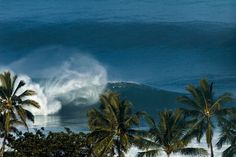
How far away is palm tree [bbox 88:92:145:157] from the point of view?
65.8 metres

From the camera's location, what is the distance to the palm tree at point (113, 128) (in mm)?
65812

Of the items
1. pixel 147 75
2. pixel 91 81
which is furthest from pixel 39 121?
pixel 147 75

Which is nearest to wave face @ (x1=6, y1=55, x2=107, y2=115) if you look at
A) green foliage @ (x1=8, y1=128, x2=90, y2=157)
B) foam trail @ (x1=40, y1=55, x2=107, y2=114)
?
foam trail @ (x1=40, y1=55, x2=107, y2=114)

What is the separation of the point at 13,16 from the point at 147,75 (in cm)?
5808

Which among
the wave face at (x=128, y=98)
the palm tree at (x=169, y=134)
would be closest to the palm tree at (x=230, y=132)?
the palm tree at (x=169, y=134)

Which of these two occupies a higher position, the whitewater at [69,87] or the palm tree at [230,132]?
the whitewater at [69,87]

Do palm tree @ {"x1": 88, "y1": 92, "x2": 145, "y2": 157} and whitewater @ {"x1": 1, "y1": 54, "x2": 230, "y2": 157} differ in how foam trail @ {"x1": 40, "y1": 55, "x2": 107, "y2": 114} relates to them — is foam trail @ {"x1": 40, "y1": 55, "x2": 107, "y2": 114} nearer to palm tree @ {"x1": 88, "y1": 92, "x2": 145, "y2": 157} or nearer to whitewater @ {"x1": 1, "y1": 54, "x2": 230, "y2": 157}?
whitewater @ {"x1": 1, "y1": 54, "x2": 230, "y2": 157}

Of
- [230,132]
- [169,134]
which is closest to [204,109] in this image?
[230,132]

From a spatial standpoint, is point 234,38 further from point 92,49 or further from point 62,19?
point 62,19

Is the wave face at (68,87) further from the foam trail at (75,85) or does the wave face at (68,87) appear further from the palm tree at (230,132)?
the palm tree at (230,132)

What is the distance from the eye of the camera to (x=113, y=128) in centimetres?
6631

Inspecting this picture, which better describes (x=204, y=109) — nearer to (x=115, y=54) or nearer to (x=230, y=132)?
(x=230, y=132)

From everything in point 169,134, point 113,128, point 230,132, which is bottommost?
point 169,134

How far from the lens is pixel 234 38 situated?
165250mm
